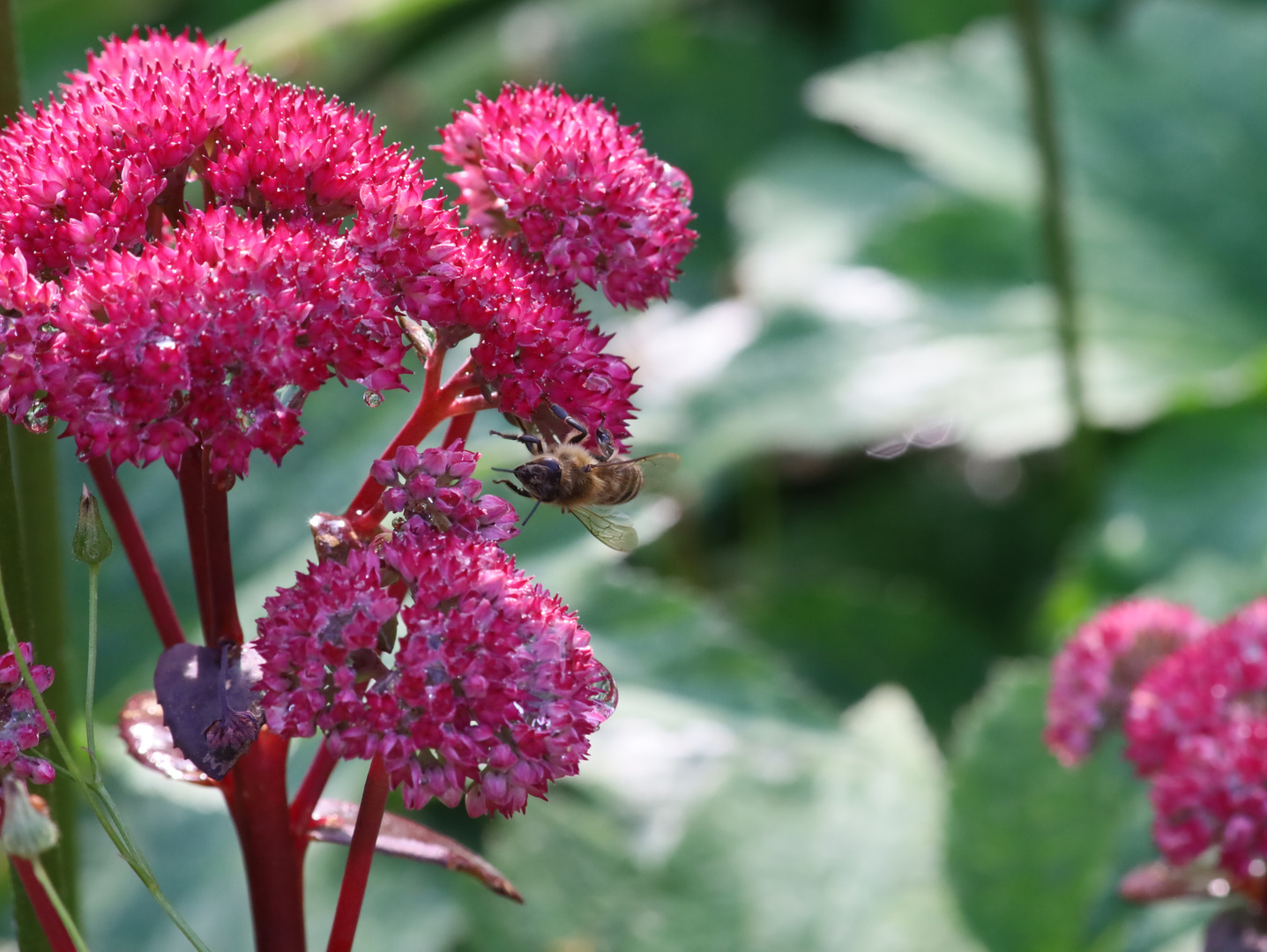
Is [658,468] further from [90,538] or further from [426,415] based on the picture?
[90,538]

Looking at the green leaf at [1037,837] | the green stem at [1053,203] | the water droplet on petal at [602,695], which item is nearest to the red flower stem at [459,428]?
the water droplet on petal at [602,695]

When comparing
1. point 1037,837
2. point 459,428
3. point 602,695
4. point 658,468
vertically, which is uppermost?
point 459,428

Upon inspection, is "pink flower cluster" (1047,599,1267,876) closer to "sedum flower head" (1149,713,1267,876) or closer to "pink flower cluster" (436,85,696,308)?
"sedum flower head" (1149,713,1267,876)

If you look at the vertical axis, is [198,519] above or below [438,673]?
above

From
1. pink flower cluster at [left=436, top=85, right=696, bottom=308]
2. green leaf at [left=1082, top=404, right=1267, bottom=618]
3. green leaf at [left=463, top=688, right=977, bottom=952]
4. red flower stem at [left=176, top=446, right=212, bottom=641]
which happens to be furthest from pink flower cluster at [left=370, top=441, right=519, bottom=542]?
green leaf at [left=1082, top=404, right=1267, bottom=618]

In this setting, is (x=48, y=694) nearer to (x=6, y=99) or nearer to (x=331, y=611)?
(x=331, y=611)

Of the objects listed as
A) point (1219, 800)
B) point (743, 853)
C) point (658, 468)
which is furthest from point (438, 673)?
point (743, 853)
